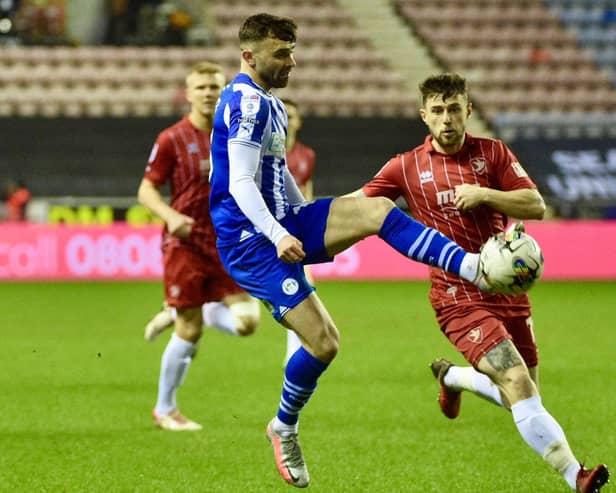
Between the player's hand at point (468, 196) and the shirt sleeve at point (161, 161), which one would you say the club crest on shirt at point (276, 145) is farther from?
the shirt sleeve at point (161, 161)

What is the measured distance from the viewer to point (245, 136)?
4.59 m

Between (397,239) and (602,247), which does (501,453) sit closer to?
(397,239)

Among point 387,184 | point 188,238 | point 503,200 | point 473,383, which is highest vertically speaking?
point 503,200

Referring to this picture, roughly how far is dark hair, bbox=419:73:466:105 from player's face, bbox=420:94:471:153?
2cm

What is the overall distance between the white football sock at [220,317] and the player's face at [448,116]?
2.35 meters

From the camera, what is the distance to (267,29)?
4.73m

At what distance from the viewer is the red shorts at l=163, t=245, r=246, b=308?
681cm

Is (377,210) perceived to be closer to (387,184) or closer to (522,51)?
(387,184)

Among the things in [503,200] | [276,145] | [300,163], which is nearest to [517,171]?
[503,200]

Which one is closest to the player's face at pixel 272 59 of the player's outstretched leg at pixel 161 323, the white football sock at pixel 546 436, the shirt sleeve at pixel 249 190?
the shirt sleeve at pixel 249 190

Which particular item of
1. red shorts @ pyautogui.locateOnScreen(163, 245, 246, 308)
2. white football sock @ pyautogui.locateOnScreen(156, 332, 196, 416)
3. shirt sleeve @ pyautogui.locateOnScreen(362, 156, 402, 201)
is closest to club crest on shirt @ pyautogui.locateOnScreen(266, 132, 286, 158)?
shirt sleeve @ pyautogui.locateOnScreen(362, 156, 402, 201)

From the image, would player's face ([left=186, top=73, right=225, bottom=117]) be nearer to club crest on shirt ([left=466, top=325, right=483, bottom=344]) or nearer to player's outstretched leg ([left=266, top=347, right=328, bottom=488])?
player's outstretched leg ([left=266, top=347, right=328, bottom=488])

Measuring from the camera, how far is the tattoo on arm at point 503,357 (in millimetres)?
4789

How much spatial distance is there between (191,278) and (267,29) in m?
2.38
